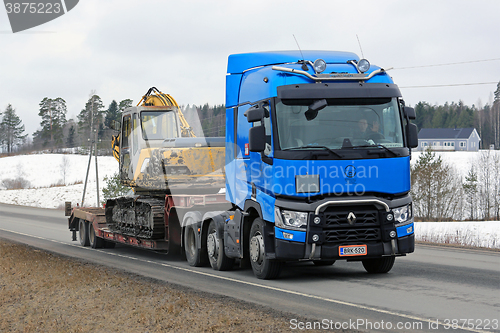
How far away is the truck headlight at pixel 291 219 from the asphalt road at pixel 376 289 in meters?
1.04

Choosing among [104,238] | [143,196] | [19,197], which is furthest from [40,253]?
[19,197]

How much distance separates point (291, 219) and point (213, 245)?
127 inches

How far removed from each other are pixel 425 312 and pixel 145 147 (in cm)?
979

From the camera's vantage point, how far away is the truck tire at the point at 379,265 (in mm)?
10828

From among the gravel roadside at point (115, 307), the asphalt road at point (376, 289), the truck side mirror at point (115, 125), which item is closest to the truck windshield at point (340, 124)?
the asphalt road at point (376, 289)

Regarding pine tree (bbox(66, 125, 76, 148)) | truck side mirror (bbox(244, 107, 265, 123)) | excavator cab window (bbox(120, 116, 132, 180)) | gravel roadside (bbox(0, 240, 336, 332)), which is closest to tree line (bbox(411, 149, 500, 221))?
excavator cab window (bbox(120, 116, 132, 180))

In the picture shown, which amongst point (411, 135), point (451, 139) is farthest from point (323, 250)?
point (451, 139)

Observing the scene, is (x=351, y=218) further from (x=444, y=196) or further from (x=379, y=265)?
(x=444, y=196)

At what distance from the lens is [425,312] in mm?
7344

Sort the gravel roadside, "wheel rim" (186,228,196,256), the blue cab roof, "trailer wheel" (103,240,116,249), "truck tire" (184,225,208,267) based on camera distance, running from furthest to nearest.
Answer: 1. "trailer wheel" (103,240,116,249)
2. "wheel rim" (186,228,196,256)
3. "truck tire" (184,225,208,267)
4. the blue cab roof
5. the gravel roadside

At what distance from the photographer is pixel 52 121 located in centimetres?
12688

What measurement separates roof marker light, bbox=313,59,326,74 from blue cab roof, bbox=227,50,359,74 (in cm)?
53

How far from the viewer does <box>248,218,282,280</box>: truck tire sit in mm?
10148

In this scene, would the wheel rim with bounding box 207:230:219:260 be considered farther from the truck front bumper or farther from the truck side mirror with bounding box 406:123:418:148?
the truck side mirror with bounding box 406:123:418:148
